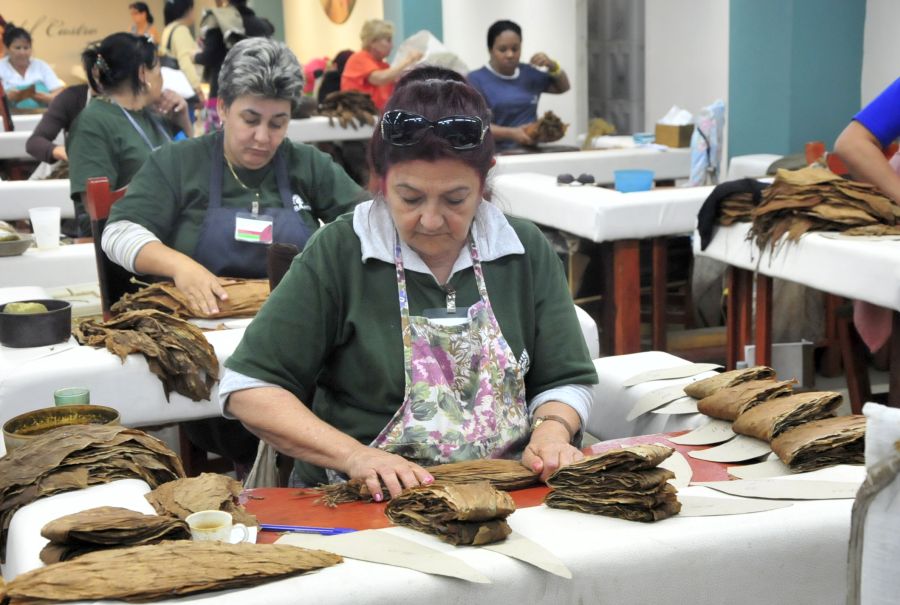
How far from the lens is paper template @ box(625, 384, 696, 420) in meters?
2.33

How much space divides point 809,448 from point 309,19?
52.5ft

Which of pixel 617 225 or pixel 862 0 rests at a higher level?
pixel 862 0

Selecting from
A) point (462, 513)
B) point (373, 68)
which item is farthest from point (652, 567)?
point (373, 68)

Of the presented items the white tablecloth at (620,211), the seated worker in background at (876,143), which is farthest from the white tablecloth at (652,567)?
the white tablecloth at (620,211)

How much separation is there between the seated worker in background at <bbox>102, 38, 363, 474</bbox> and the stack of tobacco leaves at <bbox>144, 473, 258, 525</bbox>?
1296 millimetres

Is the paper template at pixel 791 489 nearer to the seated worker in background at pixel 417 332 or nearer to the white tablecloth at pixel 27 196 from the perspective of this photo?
the seated worker in background at pixel 417 332

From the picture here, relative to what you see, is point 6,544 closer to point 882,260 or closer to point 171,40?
point 882,260

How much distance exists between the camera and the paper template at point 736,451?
2023 millimetres

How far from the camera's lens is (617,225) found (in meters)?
4.20

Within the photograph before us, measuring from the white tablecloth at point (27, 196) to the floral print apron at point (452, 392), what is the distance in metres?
3.53

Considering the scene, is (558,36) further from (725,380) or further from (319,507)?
(319,507)

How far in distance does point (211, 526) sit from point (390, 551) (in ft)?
0.90

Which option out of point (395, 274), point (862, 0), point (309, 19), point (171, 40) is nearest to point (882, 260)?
point (395, 274)

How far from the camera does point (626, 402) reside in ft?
7.98
